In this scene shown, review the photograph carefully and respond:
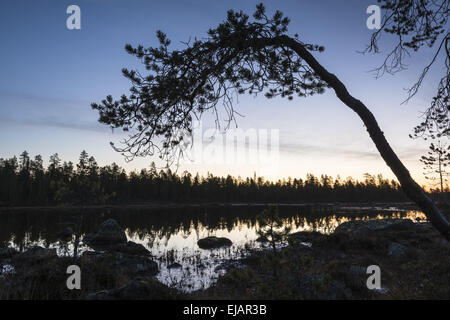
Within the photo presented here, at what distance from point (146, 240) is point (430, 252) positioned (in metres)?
19.9

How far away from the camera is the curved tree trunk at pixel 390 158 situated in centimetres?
379

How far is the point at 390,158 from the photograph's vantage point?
3.98 metres

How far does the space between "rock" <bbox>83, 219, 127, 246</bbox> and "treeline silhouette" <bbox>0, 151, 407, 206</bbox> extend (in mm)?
3451

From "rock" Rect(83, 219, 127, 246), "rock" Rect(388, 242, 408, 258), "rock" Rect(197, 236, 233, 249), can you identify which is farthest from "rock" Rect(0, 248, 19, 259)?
"rock" Rect(388, 242, 408, 258)

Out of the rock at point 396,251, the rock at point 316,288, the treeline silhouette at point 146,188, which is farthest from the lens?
the treeline silhouette at point 146,188

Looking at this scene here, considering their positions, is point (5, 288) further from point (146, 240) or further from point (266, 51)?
point (146, 240)

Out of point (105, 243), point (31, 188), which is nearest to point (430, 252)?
point (105, 243)

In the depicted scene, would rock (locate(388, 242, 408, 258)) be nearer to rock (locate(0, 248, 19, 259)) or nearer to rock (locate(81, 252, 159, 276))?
rock (locate(81, 252, 159, 276))

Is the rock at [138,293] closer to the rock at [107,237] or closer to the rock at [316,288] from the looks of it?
the rock at [316,288]

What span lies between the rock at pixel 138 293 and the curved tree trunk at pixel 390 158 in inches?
198

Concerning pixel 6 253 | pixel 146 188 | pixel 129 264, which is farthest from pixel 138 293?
pixel 146 188

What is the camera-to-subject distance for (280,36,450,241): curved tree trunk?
3.79m

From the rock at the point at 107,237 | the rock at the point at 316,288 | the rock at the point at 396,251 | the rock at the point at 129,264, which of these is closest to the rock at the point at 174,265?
the rock at the point at 129,264
